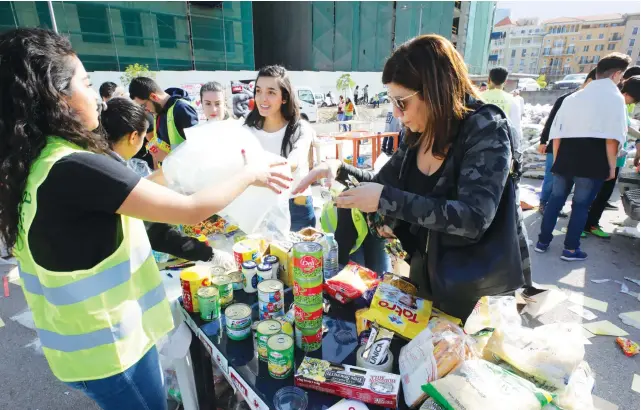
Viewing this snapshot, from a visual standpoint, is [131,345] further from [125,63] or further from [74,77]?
[125,63]

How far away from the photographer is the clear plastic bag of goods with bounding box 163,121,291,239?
159cm

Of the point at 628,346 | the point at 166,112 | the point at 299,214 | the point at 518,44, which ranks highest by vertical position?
the point at 518,44

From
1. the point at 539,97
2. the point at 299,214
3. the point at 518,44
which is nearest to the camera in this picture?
the point at 299,214

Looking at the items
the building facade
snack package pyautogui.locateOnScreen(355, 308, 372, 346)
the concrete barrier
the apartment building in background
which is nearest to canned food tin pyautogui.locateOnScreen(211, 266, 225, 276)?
Answer: snack package pyautogui.locateOnScreen(355, 308, 372, 346)

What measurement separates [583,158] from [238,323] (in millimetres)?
3887

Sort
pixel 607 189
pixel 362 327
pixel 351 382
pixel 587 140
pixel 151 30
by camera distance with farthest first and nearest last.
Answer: pixel 151 30
pixel 607 189
pixel 587 140
pixel 362 327
pixel 351 382

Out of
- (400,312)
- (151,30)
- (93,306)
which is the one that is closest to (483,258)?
(400,312)

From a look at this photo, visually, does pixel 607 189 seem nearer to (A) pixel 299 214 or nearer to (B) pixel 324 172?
(A) pixel 299 214

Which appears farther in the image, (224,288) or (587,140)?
(587,140)

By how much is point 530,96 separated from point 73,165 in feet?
95.2

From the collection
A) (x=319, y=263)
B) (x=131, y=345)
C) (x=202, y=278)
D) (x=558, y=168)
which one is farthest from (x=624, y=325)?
(x=131, y=345)

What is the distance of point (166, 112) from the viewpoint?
A: 139 inches

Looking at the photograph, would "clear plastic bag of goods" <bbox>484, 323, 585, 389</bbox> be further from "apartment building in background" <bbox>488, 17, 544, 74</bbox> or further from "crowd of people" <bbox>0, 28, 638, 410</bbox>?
"apartment building in background" <bbox>488, 17, 544, 74</bbox>

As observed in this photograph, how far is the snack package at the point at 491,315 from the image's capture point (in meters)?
1.44
